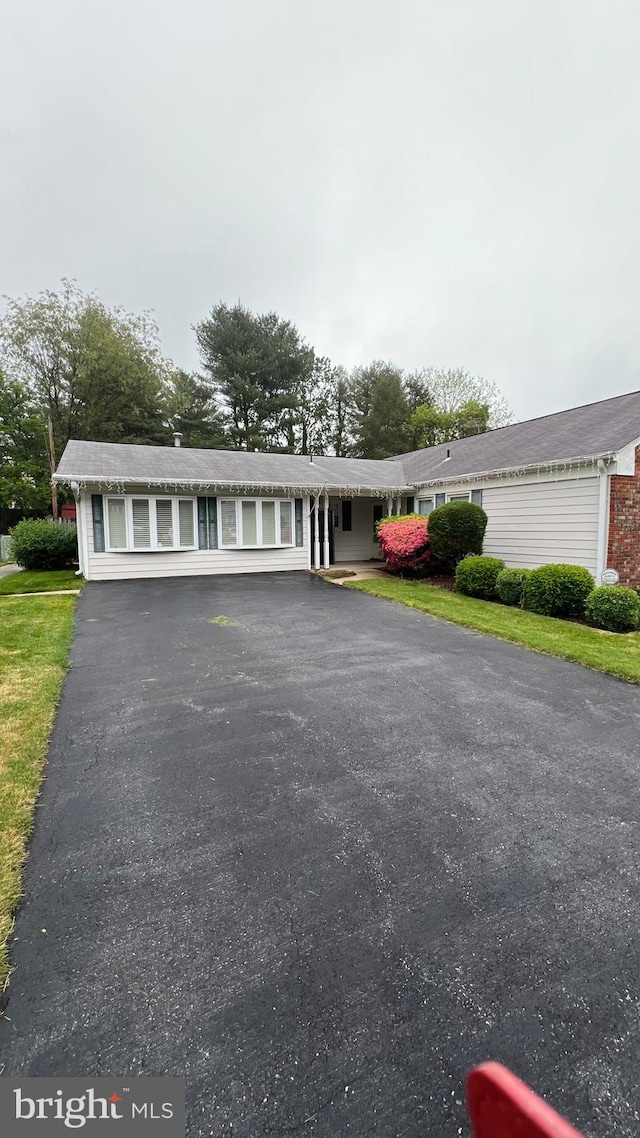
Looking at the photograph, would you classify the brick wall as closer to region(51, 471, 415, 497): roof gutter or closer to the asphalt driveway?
the asphalt driveway

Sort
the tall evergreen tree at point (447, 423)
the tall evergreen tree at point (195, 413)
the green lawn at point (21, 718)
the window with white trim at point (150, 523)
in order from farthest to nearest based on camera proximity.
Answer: the tall evergreen tree at point (447, 423)
the tall evergreen tree at point (195, 413)
the window with white trim at point (150, 523)
the green lawn at point (21, 718)

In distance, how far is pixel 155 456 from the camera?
1515cm

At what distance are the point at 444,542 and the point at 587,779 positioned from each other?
29.8 ft

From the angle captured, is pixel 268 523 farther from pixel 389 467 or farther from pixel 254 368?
pixel 254 368

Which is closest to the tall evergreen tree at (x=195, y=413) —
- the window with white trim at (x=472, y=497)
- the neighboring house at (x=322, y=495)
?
the neighboring house at (x=322, y=495)

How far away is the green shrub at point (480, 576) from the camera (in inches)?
399

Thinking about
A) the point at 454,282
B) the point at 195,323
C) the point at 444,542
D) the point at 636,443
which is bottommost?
the point at 444,542

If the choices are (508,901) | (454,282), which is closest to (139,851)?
(508,901)

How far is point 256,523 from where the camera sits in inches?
567

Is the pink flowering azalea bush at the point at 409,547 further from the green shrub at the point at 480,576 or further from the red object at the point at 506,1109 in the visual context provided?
the red object at the point at 506,1109

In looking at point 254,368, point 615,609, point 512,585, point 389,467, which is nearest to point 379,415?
point 254,368

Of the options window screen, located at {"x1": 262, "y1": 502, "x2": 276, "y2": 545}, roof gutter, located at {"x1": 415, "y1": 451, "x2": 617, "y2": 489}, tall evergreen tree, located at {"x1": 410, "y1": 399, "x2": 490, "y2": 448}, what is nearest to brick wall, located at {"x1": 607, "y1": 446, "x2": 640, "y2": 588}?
roof gutter, located at {"x1": 415, "y1": 451, "x2": 617, "y2": 489}

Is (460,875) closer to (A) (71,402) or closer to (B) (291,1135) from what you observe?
(B) (291,1135)

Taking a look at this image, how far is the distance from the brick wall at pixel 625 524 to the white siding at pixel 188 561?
331 inches
